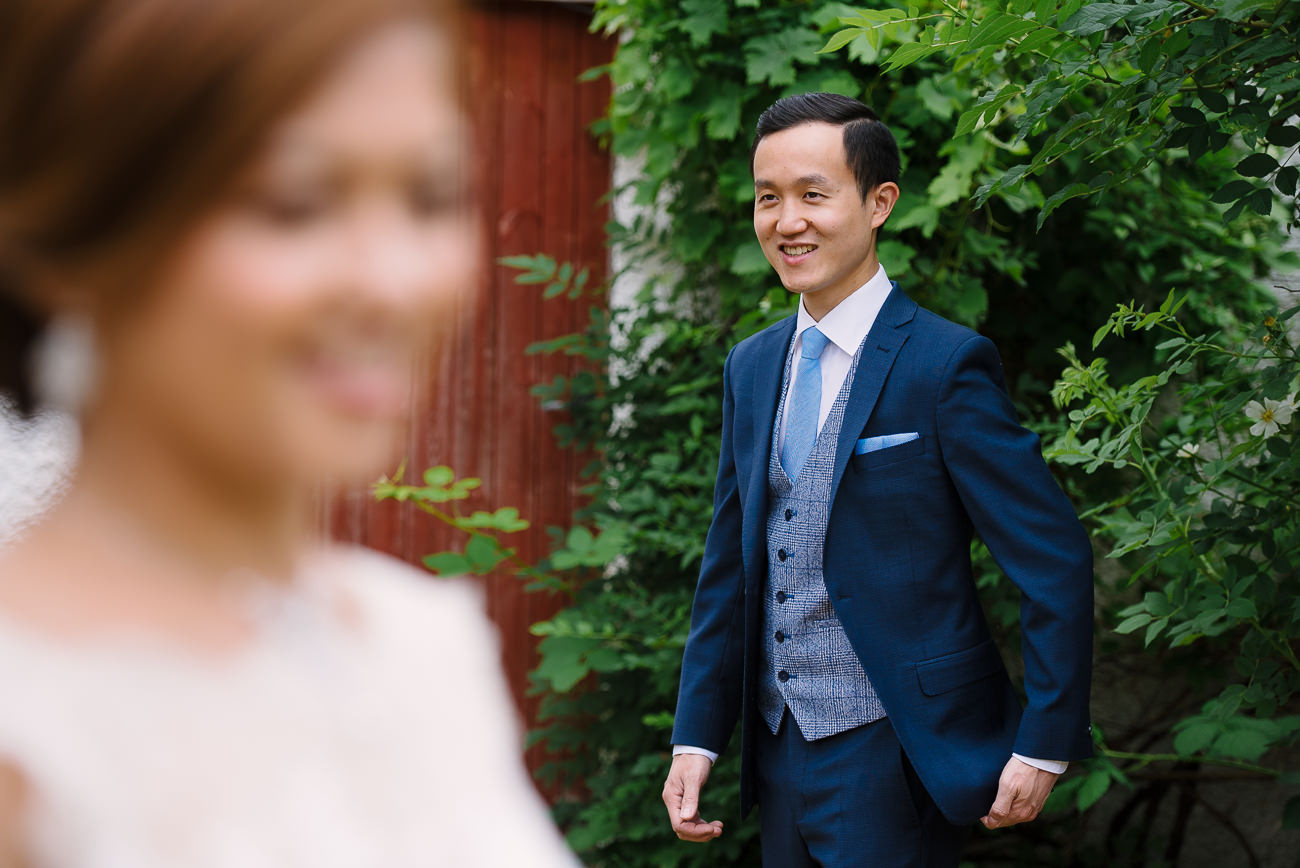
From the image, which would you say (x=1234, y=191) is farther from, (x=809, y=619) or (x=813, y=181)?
(x=809, y=619)

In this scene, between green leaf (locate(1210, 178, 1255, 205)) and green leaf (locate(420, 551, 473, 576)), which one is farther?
green leaf (locate(420, 551, 473, 576))

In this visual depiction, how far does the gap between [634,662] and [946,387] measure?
1.50 m

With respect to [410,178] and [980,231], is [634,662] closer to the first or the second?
[980,231]

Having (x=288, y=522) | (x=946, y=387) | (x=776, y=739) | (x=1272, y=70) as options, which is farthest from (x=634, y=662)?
(x=288, y=522)

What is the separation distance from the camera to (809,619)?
→ 188cm

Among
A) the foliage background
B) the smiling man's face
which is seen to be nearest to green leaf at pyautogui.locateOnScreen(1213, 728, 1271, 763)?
the foliage background

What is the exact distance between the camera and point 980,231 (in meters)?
3.29

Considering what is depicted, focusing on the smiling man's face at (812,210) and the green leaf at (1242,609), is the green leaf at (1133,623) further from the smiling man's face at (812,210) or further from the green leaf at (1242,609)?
the smiling man's face at (812,210)

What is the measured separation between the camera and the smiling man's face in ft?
6.12

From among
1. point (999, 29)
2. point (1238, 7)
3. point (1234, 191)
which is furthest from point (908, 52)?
point (1234, 191)

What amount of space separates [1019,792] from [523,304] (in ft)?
8.25

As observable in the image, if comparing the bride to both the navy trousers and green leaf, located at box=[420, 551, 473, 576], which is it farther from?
green leaf, located at box=[420, 551, 473, 576]

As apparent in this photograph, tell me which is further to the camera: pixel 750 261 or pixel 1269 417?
pixel 750 261

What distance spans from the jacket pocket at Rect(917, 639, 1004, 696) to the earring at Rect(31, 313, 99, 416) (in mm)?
1526
